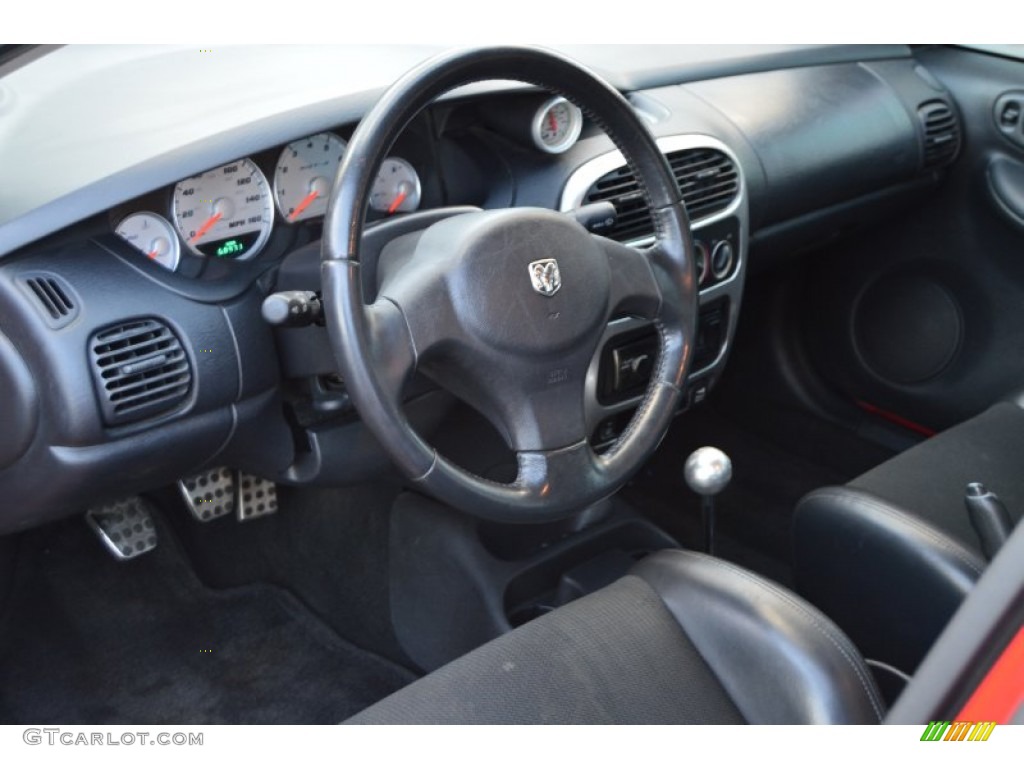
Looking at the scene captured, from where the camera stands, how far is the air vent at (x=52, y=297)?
1256mm

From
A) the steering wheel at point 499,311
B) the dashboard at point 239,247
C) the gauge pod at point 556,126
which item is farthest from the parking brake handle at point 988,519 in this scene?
the gauge pod at point 556,126

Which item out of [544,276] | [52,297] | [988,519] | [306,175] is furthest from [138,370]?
[988,519]

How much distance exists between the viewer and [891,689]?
4.91 ft

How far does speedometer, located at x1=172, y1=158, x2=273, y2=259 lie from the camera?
1372mm

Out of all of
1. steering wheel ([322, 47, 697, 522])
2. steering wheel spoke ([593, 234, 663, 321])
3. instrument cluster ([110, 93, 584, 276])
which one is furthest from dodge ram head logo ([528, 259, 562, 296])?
instrument cluster ([110, 93, 584, 276])

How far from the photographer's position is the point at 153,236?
1365 millimetres

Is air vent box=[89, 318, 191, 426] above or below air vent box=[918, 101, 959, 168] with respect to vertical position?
below

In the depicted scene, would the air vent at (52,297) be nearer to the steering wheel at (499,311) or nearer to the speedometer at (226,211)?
the speedometer at (226,211)

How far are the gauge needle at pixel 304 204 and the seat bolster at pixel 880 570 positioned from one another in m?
0.75

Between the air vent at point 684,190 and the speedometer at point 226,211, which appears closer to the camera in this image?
the speedometer at point 226,211

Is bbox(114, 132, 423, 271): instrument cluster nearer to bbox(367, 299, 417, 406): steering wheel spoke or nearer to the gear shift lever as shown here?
bbox(367, 299, 417, 406): steering wheel spoke

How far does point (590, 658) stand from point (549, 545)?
650 millimetres

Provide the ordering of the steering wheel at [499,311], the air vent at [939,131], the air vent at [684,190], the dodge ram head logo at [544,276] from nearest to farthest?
1. the steering wheel at [499,311]
2. the dodge ram head logo at [544,276]
3. the air vent at [684,190]
4. the air vent at [939,131]

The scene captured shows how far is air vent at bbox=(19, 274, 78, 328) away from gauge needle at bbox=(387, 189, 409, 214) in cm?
43
